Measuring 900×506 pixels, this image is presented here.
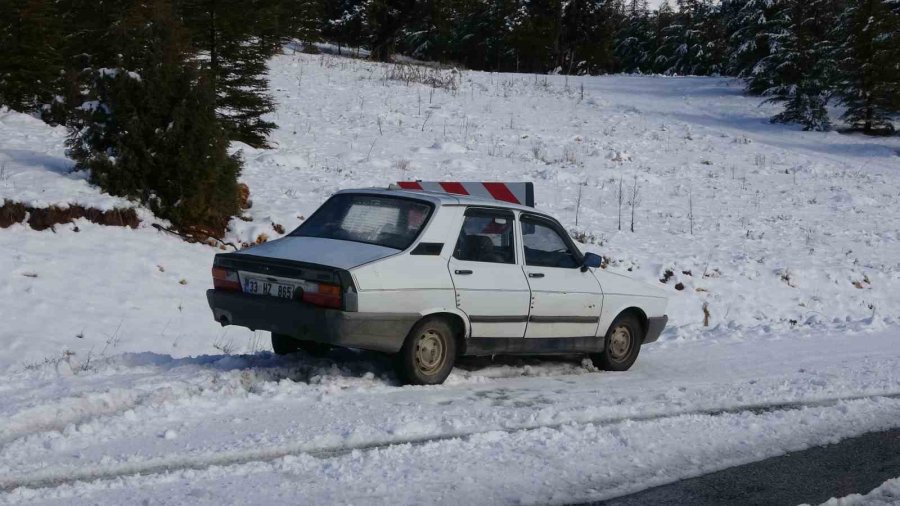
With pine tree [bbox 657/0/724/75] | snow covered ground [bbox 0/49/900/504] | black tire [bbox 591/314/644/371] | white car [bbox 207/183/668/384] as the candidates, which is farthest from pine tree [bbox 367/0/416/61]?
white car [bbox 207/183/668/384]

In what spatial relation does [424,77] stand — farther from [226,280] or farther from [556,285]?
[226,280]

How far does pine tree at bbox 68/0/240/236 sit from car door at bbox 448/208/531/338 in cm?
615

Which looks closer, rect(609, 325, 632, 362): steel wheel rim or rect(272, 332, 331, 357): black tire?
rect(272, 332, 331, 357): black tire

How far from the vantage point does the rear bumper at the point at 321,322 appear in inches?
262

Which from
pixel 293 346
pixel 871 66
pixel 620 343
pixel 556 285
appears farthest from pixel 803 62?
pixel 293 346

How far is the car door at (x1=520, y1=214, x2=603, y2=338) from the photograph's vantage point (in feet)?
26.6

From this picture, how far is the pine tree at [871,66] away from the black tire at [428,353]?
26177 millimetres

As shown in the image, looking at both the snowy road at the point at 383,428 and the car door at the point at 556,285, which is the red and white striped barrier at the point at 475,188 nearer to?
the car door at the point at 556,285

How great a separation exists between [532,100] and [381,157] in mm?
13615

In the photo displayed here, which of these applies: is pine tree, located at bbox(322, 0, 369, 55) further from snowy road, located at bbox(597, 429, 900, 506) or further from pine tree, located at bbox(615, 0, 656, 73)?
snowy road, located at bbox(597, 429, 900, 506)

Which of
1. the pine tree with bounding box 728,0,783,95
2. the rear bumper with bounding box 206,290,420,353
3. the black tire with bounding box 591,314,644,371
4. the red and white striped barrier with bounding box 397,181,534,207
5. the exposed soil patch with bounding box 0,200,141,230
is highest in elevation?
the pine tree with bounding box 728,0,783,95

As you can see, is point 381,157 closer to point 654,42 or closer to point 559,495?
point 559,495

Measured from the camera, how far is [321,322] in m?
6.70

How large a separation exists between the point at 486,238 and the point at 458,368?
49.0 inches
